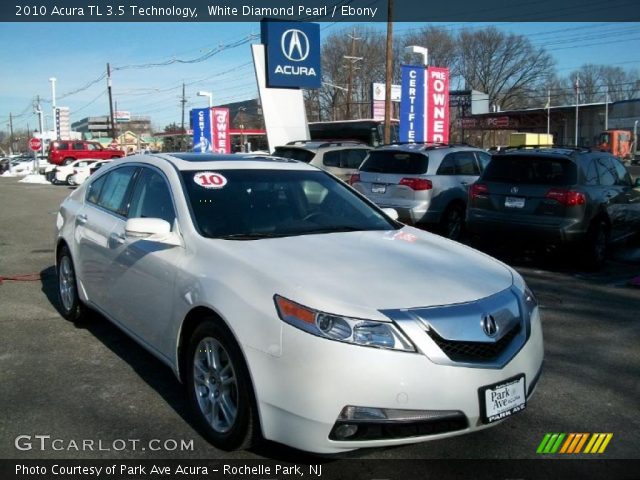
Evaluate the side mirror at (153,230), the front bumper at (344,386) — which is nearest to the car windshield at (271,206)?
the side mirror at (153,230)

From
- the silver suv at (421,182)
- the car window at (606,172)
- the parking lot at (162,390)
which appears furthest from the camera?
the silver suv at (421,182)

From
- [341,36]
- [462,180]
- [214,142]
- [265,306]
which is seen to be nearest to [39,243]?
[462,180]

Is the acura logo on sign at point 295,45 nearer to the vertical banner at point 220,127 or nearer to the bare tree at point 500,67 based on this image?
the vertical banner at point 220,127

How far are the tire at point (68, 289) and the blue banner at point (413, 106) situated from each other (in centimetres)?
1282

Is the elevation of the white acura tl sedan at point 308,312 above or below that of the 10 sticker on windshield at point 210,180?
below

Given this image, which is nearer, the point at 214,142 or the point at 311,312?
the point at 311,312

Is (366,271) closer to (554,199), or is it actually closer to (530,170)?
(554,199)

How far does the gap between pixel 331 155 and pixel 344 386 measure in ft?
37.4

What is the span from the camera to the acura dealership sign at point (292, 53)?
1827 centimetres

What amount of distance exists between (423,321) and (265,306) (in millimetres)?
748

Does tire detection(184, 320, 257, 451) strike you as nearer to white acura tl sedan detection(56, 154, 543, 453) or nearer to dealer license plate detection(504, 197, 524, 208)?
white acura tl sedan detection(56, 154, 543, 453)

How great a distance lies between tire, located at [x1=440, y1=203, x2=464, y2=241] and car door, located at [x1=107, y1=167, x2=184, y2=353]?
283 inches

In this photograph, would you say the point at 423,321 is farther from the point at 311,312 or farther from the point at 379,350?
the point at 311,312

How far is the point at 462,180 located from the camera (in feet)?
36.5
